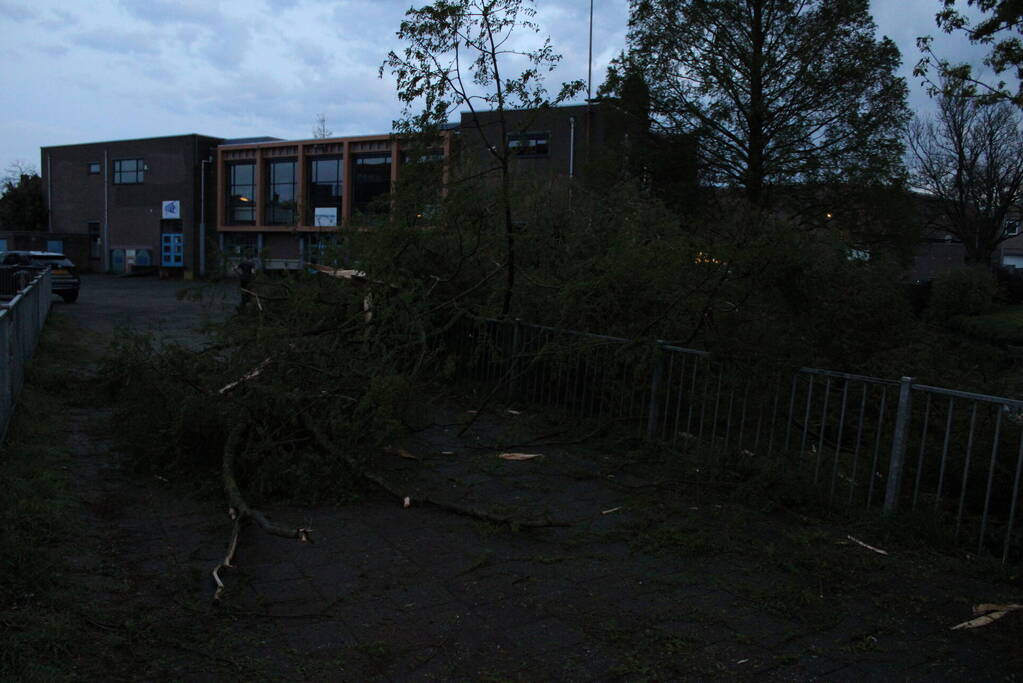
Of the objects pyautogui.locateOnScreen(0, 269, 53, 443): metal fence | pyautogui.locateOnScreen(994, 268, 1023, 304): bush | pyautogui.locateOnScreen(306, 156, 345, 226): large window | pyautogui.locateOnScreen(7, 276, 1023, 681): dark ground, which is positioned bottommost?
pyautogui.locateOnScreen(7, 276, 1023, 681): dark ground

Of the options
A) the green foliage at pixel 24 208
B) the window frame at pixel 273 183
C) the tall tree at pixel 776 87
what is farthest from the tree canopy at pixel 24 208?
the tall tree at pixel 776 87

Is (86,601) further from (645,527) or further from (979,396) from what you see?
(979,396)

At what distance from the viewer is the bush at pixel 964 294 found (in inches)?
1061

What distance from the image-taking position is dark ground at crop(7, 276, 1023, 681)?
10.8 ft

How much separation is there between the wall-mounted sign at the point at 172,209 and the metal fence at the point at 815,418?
44.4 metres

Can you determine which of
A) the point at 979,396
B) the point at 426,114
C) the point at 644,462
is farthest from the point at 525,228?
the point at 979,396

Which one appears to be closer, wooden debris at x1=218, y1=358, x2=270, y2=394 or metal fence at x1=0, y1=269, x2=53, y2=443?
wooden debris at x1=218, y1=358, x2=270, y2=394

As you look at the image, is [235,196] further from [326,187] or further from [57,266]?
[57,266]

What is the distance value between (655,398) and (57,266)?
23238 mm

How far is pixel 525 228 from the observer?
29.7 ft

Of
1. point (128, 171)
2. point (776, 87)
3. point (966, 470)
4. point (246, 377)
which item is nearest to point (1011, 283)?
point (776, 87)

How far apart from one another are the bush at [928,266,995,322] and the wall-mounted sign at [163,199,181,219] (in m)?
40.6

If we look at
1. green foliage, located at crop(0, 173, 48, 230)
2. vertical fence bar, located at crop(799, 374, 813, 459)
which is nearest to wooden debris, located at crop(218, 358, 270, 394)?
vertical fence bar, located at crop(799, 374, 813, 459)

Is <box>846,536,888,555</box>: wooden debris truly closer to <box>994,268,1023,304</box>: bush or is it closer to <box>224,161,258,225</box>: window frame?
<box>994,268,1023,304</box>: bush
